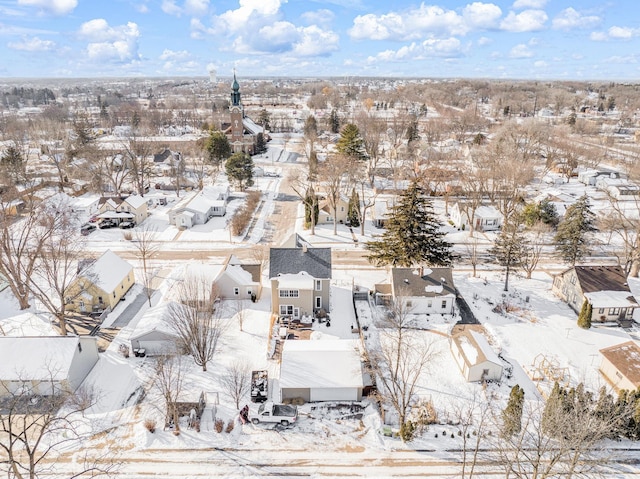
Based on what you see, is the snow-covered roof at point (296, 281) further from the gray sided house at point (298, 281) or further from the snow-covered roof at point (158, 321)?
the snow-covered roof at point (158, 321)

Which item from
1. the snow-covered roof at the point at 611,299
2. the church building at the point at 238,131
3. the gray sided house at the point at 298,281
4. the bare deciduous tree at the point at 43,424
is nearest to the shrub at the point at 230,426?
the bare deciduous tree at the point at 43,424

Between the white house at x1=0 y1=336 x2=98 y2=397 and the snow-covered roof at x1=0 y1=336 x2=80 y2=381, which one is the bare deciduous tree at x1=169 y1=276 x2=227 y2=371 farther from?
the snow-covered roof at x1=0 y1=336 x2=80 y2=381

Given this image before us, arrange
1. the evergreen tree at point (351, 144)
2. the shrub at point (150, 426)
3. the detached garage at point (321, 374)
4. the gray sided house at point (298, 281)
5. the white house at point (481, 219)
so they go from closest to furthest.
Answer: the shrub at point (150, 426) → the detached garage at point (321, 374) → the gray sided house at point (298, 281) → the white house at point (481, 219) → the evergreen tree at point (351, 144)

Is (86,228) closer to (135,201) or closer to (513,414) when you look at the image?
(135,201)

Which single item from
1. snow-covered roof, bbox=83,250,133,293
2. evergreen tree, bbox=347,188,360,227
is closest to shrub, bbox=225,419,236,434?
snow-covered roof, bbox=83,250,133,293

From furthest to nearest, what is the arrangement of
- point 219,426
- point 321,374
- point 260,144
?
point 260,144, point 321,374, point 219,426

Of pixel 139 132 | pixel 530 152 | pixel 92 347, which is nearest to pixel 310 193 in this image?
pixel 92 347

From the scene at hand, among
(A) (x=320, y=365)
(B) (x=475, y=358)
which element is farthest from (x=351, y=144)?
(A) (x=320, y=365)
